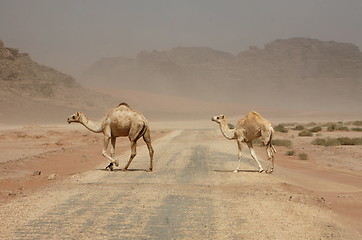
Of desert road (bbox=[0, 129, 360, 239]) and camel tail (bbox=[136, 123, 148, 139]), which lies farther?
camel tail (bbox=[136, 123, 148, 139])

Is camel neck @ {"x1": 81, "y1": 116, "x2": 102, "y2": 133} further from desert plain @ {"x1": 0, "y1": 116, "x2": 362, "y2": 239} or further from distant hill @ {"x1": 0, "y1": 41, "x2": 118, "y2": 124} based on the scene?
distant hill @ {"x1": 0, "y1": 41, "x2": 118, "y2": 124}

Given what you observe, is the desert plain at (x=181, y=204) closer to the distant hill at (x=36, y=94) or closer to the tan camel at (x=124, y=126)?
the tan camel at (x=124, y=126)

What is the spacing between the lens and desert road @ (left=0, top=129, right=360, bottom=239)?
802 centimetres

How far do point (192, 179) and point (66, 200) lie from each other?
471 cm

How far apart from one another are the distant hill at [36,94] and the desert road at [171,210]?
7714 cm

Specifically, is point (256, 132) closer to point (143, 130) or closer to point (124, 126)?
point (143, 130)

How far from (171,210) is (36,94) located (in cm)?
10063

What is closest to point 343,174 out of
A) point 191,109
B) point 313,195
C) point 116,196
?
point 313,195

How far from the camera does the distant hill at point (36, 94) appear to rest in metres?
91.6

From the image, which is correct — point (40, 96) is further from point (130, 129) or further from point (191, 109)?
point (130, 129)

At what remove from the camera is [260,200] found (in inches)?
433

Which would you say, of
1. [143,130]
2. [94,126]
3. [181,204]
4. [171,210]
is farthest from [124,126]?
[171,210]

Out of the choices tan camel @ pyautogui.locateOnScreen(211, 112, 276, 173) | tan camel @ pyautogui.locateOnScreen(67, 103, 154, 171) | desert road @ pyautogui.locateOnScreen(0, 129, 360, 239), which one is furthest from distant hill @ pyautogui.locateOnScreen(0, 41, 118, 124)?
desert road @ pyautogui.locateOnScreen(0, 129, 360, 239)

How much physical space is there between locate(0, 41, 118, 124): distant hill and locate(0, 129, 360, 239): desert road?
253 ft
